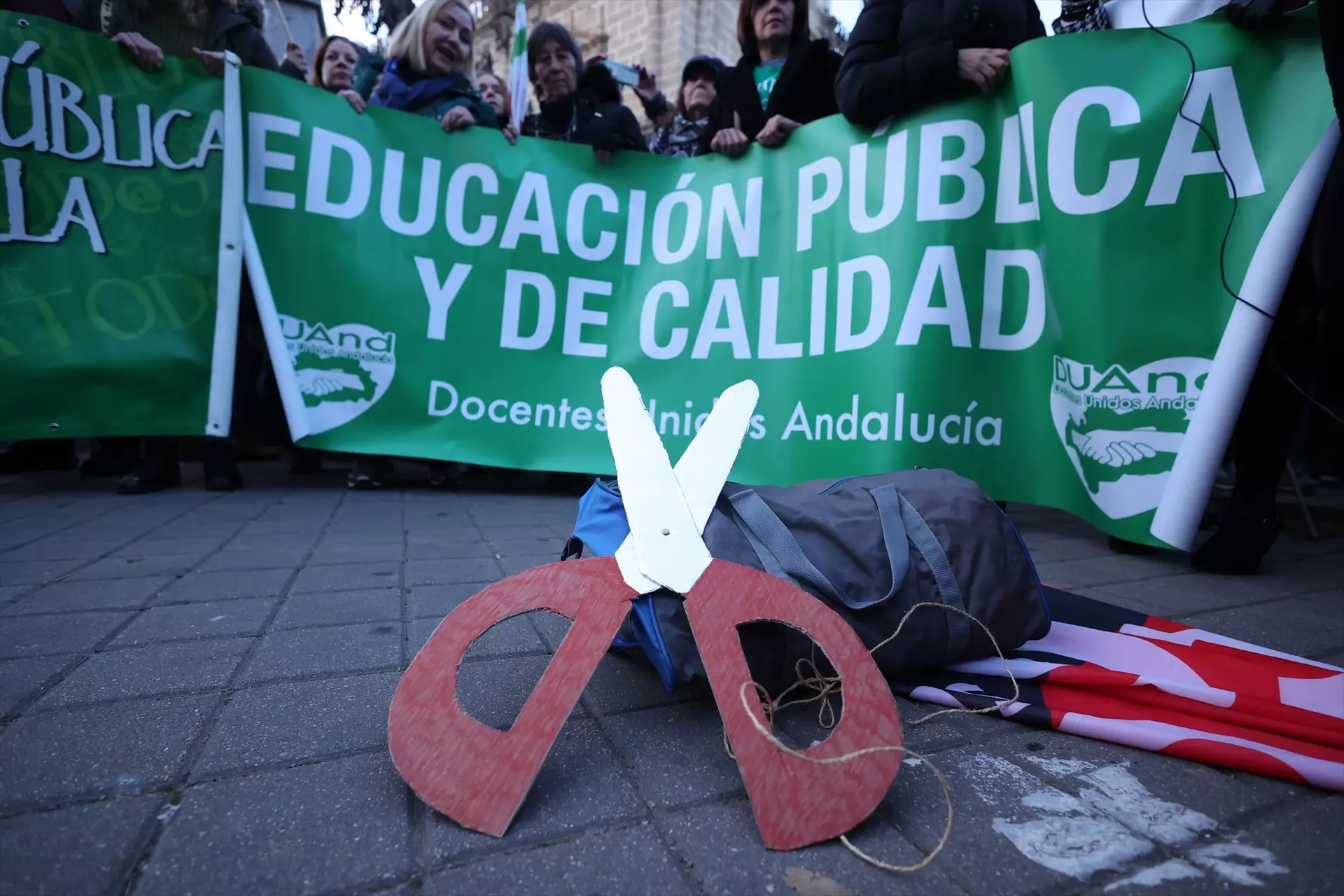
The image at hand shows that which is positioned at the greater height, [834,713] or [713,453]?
[713,453]

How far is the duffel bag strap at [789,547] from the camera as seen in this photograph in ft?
3.45

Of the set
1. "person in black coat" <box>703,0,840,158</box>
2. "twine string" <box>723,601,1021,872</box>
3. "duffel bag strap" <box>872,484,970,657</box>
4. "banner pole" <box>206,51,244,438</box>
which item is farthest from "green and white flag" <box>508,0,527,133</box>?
"twine string" <box>723,601,1021,872</box>

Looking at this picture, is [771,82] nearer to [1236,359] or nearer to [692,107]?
[692,107]

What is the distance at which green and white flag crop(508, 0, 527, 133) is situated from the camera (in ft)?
11.1

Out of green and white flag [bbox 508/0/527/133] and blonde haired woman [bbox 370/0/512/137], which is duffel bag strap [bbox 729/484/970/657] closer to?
blonde haired woman [bbox 370/0/512/137]

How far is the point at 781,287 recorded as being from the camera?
8.88 feet

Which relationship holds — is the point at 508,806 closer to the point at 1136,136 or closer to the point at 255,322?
the point at 1136,136

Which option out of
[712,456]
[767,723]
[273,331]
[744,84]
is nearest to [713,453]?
[712,456]

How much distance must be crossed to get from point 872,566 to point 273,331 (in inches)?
107

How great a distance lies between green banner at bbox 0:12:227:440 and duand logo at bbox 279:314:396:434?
36 centimetres

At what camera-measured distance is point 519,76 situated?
3465mm

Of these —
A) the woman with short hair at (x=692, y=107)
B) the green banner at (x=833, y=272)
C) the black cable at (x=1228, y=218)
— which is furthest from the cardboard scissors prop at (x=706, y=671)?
the woman with short hair at (x=692, y=107)

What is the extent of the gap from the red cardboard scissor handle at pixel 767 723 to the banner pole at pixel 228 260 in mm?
2720

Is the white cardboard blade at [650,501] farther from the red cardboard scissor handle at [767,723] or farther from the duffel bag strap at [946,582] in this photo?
the duffel bag strap at [946,582]
